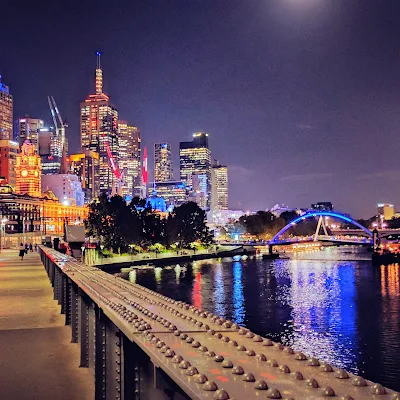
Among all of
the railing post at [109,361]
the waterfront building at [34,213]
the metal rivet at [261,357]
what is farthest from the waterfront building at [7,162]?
the metal rivet at [261,357]

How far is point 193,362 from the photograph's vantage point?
3949mm

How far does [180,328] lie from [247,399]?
7.82 feet

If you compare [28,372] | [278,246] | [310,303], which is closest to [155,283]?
[310,303]

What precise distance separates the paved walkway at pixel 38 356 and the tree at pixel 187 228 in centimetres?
9240

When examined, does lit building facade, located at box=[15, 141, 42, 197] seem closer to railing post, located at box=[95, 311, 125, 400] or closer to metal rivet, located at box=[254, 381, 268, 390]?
railing post, located at box=[95, 311, 125, 400]

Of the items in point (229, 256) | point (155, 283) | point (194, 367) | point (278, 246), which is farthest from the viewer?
point (278, 246)

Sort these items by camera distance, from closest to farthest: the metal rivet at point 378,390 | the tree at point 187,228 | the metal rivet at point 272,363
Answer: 1. the metal rivet at point 378,390
2. the metal rivet at point 272,363
3. the tree at point 187,228

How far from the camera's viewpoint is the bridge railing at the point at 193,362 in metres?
3.25

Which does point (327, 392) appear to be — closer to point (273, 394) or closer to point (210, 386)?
point (273, 394)

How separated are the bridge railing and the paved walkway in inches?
60.0

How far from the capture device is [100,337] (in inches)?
307

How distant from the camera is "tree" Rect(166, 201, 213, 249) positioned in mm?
111500

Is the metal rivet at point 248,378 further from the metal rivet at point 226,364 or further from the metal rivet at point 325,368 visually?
the metal rivet at point 325,368

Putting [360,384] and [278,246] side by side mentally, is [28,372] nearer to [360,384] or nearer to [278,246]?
[360,384]
